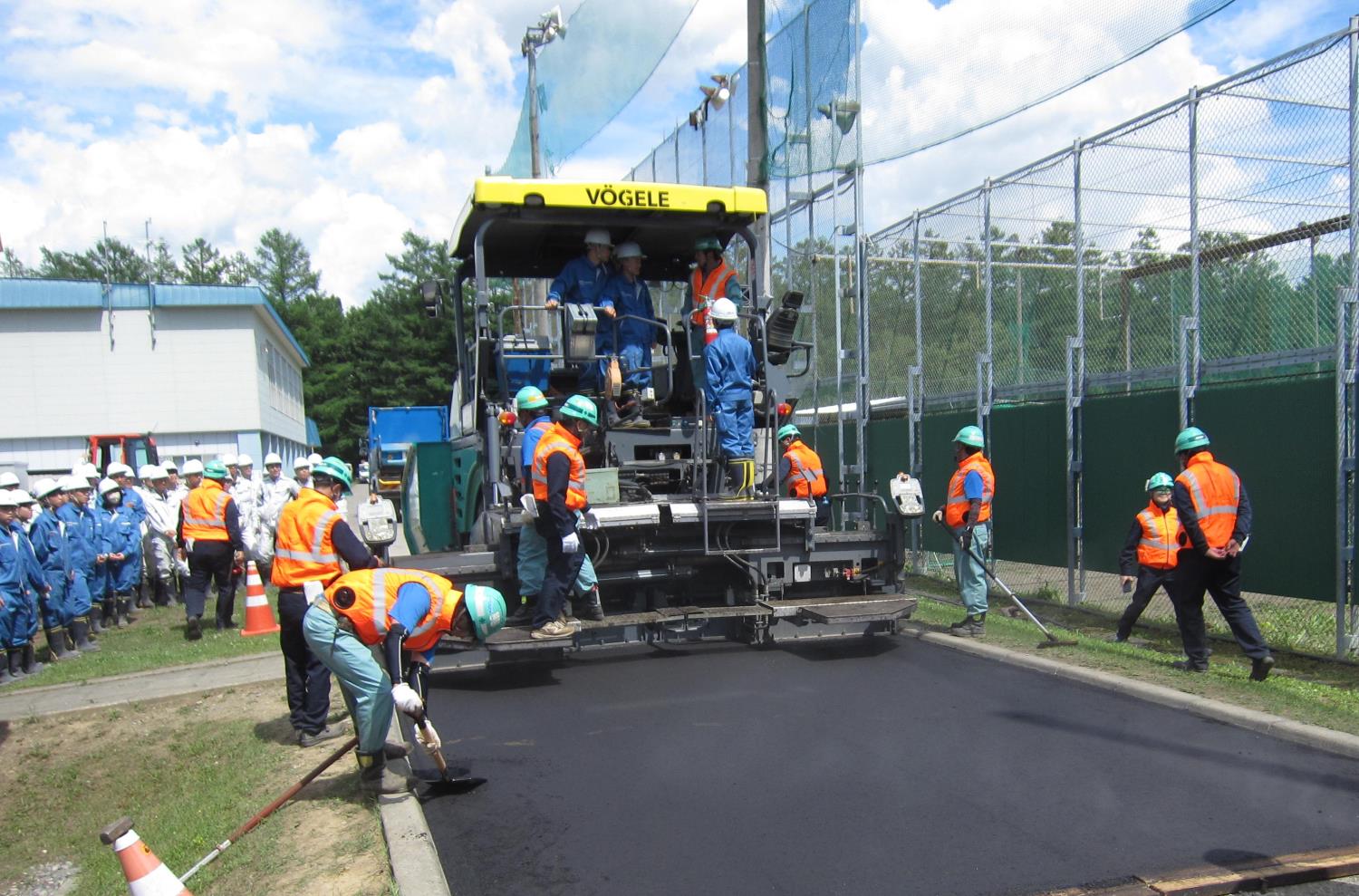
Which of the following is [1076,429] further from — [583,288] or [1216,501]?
[583,288]

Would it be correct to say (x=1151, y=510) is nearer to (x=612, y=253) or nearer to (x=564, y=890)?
(x=612, y=253)

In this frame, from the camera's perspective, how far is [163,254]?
266 feet

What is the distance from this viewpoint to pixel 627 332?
28.1ft

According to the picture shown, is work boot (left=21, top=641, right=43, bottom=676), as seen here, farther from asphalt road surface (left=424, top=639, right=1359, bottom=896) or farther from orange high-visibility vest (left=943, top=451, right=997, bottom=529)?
orange high-visibility vest (left=943, top=451, right=997, bottom=529)

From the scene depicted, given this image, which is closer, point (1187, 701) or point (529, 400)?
point (1187, 701)

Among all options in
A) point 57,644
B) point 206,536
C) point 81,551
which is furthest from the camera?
point 81,551

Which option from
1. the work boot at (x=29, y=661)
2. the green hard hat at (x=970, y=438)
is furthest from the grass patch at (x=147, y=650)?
the green hard hat at (x=970, y=438)

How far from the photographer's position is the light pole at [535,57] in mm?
20703

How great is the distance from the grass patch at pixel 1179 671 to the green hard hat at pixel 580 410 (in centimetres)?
363

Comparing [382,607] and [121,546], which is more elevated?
[382,607]

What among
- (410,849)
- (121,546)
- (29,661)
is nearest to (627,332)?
(410,849)

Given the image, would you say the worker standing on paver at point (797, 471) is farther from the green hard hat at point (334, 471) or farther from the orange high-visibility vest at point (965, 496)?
the green hard hat at point (334, 471)

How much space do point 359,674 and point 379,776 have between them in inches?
21.6

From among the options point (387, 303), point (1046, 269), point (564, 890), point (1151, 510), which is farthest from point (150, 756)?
point (387, 303)
